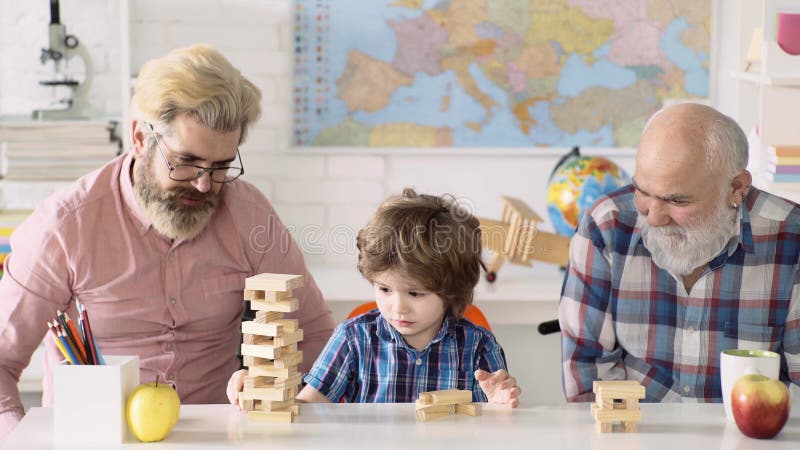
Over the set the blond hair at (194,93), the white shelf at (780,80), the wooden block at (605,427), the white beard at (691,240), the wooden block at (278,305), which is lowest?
the wooden block at (605,427)

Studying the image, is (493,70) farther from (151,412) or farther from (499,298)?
(151,412)

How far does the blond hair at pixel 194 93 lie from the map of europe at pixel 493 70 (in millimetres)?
1294

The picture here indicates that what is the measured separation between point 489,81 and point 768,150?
1118 mm

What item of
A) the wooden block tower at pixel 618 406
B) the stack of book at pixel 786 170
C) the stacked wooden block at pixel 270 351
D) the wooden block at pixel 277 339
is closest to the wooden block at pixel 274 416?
the stacked wooden block at pixel 270 351

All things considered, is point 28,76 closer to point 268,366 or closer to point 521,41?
point 521,41

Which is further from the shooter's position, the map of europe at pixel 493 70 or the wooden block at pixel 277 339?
the map of europe at pixel 493 70

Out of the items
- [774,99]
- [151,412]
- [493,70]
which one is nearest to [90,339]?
[151,412]

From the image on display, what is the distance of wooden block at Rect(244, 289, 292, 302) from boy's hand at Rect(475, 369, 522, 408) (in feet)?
1.26

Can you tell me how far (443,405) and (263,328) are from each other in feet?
1.10

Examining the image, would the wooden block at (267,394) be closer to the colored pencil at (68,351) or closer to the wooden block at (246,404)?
the wooden block at (246,404)

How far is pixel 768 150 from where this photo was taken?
2750 mm

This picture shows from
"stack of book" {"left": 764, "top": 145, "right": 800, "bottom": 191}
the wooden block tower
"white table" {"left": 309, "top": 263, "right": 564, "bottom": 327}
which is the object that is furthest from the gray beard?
"stack of book" {"left": 764, "top": 145, "right": 800, "bottom": 191}

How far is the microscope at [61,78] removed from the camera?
3.35 m

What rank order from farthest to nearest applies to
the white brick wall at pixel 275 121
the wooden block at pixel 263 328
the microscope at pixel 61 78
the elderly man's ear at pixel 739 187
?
the white brick wall at pixel 275 121
the microscope at pixel 61 78
the elderly man's ear at pixel 739 187
the wooden block at pixel 263 328
